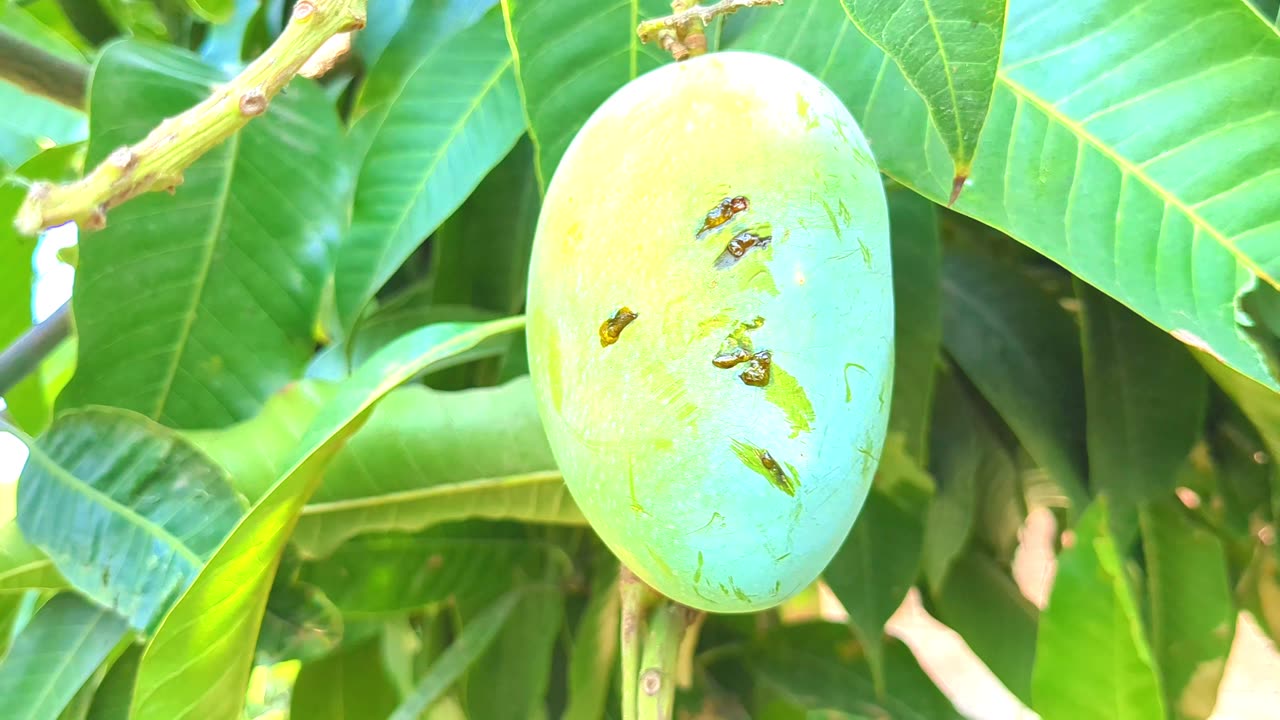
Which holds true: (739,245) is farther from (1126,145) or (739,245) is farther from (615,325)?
(1126,145)

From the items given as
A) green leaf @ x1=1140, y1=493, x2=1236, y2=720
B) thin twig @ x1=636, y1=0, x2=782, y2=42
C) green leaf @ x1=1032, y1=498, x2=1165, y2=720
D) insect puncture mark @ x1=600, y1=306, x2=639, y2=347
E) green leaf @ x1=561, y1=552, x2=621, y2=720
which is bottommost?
green leaf @ x1=1140, y1=493, x2=1236, y2=720

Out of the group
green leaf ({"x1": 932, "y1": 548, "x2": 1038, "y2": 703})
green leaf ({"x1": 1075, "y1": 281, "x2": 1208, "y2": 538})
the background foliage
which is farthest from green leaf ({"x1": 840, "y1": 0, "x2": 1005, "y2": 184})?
green leaf ({"x1": 932, "y1": 548, "x2": 1038, "y2": 703})

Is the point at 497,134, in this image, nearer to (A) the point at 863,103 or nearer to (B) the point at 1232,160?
(A) the point at 863,103

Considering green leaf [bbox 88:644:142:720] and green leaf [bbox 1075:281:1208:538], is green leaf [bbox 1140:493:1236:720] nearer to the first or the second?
green leaf [bbox 1075:281:1208:538]

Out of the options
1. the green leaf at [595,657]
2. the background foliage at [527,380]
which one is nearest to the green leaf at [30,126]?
the background foliage at [527,380]

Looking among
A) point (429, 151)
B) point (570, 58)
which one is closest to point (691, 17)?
point (570, 58)
